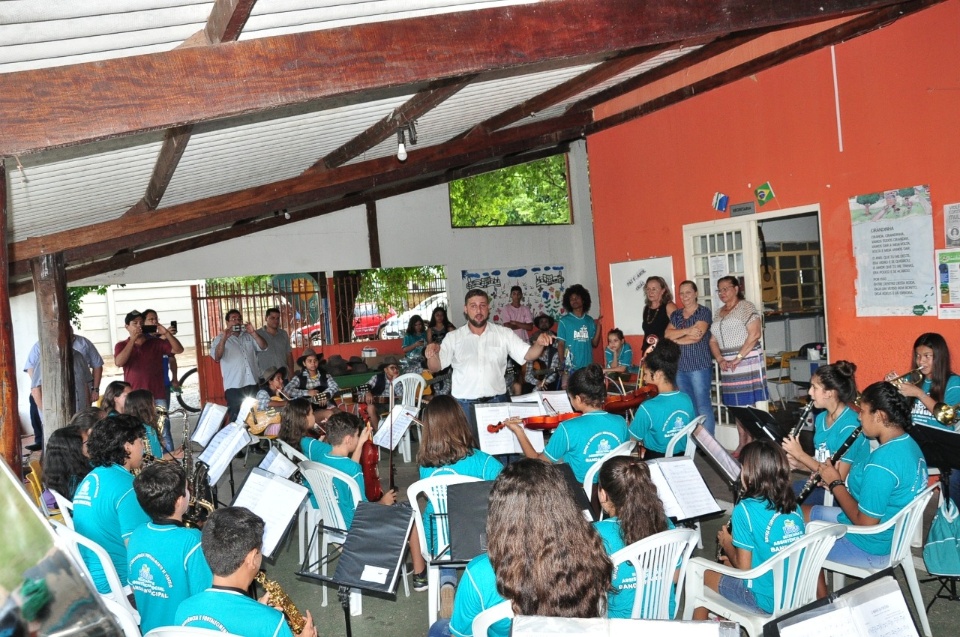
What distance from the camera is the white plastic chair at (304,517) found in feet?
16.1

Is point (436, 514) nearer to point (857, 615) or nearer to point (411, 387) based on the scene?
point (857, 615)

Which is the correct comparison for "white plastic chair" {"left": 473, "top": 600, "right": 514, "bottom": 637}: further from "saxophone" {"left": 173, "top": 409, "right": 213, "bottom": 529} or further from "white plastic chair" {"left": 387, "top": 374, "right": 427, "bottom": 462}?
"white plastic chair" {"left": 387, "top": 374, "right": 427, "bottom": 462}

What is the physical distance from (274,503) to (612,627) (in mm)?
2243

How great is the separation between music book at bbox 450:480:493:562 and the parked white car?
34.7ft

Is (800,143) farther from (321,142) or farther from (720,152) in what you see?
(321,142)

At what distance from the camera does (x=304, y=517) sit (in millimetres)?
5250

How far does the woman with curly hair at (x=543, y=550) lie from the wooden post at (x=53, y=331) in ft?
21.5

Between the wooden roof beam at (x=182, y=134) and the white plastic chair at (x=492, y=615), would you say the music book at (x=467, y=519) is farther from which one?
the wooden roof beam at (x=182, y=134)

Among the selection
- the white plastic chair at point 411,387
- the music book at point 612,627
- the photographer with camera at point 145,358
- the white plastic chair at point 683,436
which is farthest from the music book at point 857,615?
the photographer with camera at point 145,358

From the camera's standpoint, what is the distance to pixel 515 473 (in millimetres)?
2426

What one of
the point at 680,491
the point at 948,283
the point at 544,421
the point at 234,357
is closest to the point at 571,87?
the point at 948,283

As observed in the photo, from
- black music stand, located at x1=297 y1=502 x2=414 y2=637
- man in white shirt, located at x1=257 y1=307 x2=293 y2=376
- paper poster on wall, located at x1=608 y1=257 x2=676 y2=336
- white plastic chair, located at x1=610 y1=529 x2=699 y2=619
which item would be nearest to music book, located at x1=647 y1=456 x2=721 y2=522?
white plastic chair, located at x1=610 y1=529 x2=699 y2=619

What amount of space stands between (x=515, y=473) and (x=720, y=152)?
19.8ft

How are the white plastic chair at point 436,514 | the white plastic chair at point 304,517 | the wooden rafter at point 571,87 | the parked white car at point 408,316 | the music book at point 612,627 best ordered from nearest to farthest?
the music book at point 612,627 < the white plastic chair at point 436,514 < the white plastic chair at point 304,517 < the wooden rafter at point 571,87 < the parked white car at point 408,316
